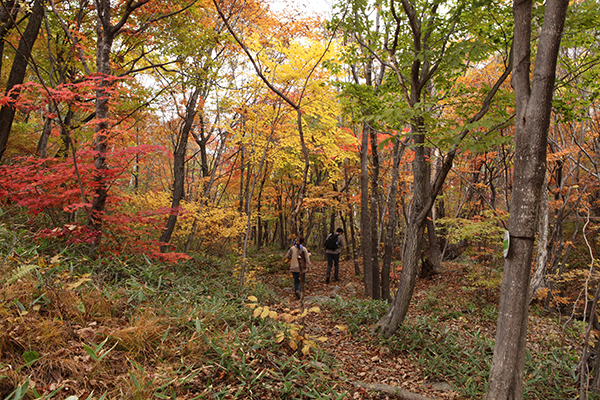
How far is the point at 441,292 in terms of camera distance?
922cm

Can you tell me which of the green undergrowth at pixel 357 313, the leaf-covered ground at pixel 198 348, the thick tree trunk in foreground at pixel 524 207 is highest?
the thick tree trunk in foreground at pixel 524 207

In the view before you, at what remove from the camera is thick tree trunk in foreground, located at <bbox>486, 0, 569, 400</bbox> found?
109 inches

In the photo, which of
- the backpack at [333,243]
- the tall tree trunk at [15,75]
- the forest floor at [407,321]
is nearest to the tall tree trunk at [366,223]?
the forest floor at [407,321]

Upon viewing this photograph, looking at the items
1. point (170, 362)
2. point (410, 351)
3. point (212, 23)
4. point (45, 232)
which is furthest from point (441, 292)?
point (212, 23)

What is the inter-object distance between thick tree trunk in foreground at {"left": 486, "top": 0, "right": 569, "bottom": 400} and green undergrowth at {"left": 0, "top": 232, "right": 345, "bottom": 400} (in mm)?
1636

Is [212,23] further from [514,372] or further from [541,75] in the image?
[514,372]

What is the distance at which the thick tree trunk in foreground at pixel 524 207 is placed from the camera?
2.77 metres

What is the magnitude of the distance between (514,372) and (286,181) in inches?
630

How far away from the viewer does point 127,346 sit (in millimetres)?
2928

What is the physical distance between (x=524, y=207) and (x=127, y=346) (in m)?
4.05

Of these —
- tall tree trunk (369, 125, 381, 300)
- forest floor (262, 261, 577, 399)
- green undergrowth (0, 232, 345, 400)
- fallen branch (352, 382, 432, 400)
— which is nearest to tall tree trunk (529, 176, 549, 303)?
forest floor (262, 261, 577, 399)

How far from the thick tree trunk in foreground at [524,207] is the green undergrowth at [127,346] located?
1636 millimetres

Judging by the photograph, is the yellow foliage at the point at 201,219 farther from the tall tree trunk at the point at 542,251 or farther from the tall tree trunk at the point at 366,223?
the tall tree trunk at the point at 542,251

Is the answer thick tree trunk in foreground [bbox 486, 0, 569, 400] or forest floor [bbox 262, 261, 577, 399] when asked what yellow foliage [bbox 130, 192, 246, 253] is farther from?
thick tree trunk in foreground [bbox 486, 0, 569, 400]
